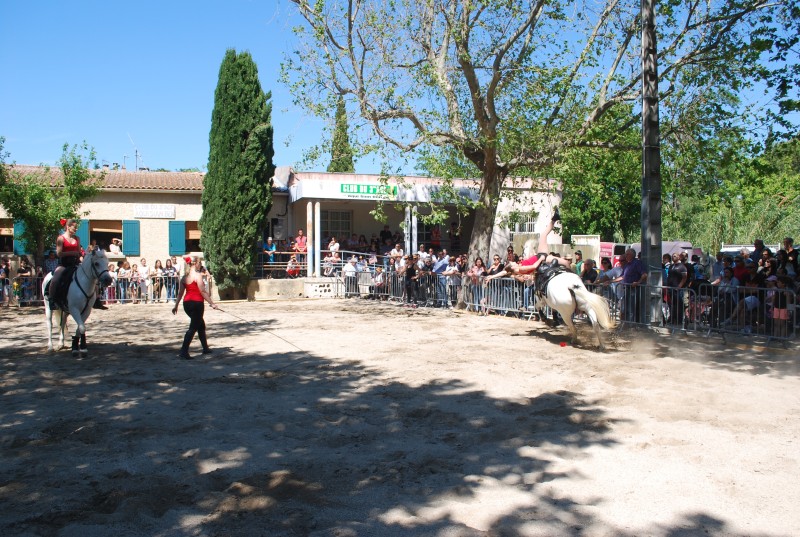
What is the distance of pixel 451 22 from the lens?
16125 millimetres

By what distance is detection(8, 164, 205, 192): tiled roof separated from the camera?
1018 inches

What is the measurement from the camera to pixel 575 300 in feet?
36.9

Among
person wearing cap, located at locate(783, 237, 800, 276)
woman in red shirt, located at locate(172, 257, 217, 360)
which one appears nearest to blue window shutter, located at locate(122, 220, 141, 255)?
woman in red shirt, located at locate(172, 257, 217, 360)

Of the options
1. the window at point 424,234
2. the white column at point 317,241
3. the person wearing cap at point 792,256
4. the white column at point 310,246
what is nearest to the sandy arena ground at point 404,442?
the person wearing cap at point 792,256

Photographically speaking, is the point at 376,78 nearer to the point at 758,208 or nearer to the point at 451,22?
the point at 451,22

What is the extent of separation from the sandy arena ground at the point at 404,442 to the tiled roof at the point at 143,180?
49.8 ft

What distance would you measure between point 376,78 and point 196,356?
8.79 m

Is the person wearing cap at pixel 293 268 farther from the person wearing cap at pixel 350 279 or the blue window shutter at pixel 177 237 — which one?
the blue window shutter at pixel 177 237

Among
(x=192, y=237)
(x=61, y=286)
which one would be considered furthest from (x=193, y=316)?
(x=192, y=237)

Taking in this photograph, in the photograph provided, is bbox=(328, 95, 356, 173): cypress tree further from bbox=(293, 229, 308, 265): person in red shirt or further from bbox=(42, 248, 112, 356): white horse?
bbox=(293, 229, 308, 265): person in red shirt

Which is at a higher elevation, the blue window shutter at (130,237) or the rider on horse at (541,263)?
the blue window shutter at (130,237)

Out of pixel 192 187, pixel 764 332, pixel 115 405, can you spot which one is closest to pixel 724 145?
pixel 764 332

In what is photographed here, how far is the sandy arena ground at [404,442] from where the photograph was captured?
4.71 m

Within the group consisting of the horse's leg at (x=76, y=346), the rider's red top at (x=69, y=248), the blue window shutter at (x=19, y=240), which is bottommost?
the horse's leg at (x=76, y=346)
